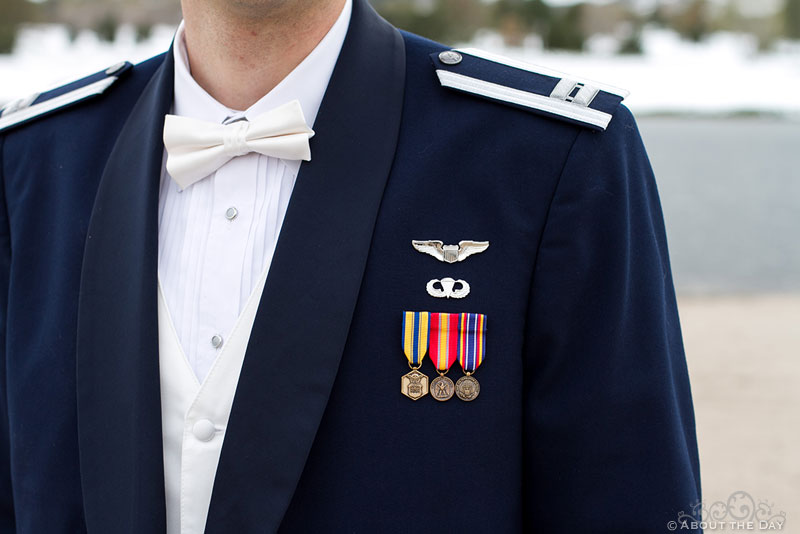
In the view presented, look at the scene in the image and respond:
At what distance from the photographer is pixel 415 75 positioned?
69.4 inches

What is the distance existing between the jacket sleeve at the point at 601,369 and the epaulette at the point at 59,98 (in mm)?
1036

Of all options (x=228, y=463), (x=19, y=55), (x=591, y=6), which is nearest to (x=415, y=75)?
(x=228, y=463)

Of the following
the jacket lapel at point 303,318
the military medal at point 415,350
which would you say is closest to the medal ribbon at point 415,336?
the military medal at point 415,350

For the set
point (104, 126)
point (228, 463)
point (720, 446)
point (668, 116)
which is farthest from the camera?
point (668, 116)

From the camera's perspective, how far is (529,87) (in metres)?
1.74

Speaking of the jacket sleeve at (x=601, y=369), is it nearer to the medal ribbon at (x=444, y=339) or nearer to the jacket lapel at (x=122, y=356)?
the medal ribbon at (x=444, y=339)

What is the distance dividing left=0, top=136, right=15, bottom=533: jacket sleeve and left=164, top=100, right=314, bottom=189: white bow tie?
1.43 feet

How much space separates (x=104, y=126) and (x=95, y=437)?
666mm

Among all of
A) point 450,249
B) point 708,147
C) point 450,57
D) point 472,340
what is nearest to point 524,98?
point 450,57

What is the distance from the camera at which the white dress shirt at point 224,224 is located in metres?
1.62

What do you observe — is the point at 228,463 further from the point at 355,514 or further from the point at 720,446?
the point at 720,446

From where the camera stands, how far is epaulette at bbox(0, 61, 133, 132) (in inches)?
77.4

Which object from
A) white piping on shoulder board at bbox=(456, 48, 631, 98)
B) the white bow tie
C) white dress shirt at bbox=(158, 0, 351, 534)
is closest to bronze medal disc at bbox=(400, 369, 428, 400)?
white dress shirt at bbox=(158, 0, 351, 534)

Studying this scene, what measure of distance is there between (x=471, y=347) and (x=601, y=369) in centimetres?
22
